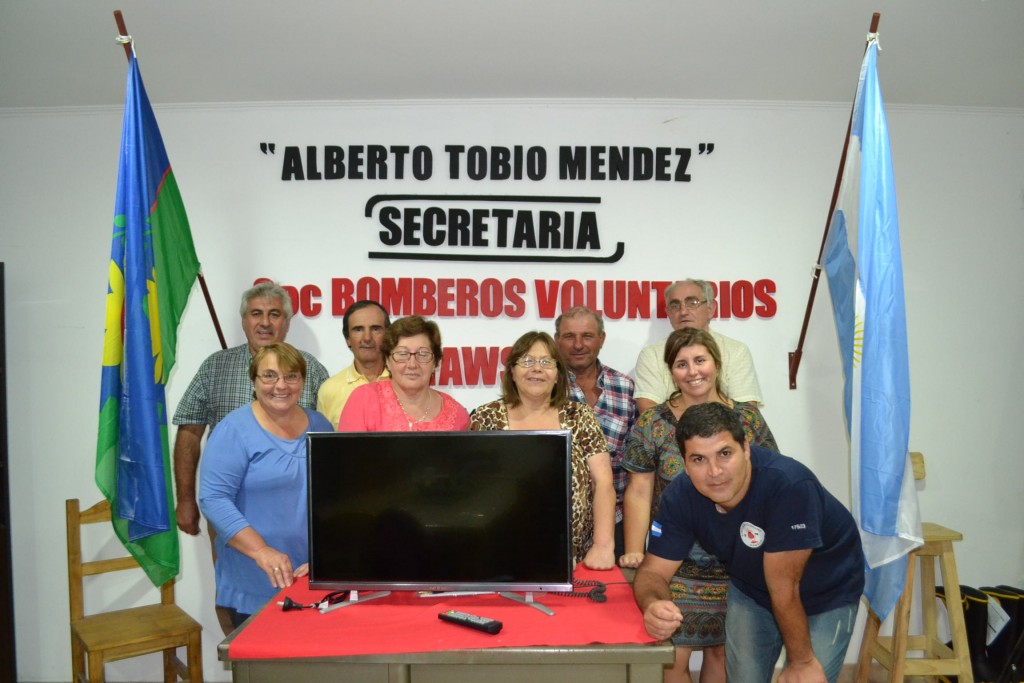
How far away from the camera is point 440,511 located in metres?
2.03

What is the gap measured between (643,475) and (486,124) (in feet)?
6.87

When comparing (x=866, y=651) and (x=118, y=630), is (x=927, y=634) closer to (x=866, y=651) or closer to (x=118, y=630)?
(x=866, y=651)

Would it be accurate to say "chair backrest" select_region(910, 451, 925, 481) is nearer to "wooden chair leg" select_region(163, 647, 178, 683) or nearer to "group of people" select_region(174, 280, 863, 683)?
"group of people" select_region(174, 280, 863, 683)

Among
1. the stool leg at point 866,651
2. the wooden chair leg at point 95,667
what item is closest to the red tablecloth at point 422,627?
the wooden chair leg at point 95,667

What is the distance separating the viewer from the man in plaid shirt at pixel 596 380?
124 inches

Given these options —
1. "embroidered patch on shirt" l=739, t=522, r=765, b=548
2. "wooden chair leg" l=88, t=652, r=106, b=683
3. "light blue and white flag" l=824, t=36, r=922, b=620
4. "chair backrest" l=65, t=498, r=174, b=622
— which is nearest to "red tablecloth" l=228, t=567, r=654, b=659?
"embroidered patch on shirt" l=739, t=522, r=765, b=548

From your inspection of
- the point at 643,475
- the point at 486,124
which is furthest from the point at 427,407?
the point at 486,124

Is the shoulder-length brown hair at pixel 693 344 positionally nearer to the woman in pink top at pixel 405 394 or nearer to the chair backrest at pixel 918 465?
the woman in pink top at pixel 405 394

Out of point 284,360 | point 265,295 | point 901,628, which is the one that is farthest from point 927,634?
point 265,295

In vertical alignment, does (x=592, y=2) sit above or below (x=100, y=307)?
above

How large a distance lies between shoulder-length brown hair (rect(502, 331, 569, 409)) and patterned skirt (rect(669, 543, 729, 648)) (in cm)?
66

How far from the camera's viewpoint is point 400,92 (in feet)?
12.4

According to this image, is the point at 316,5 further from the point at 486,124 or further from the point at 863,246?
the point at 863,246

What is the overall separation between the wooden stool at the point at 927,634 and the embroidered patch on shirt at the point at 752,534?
1.48m
